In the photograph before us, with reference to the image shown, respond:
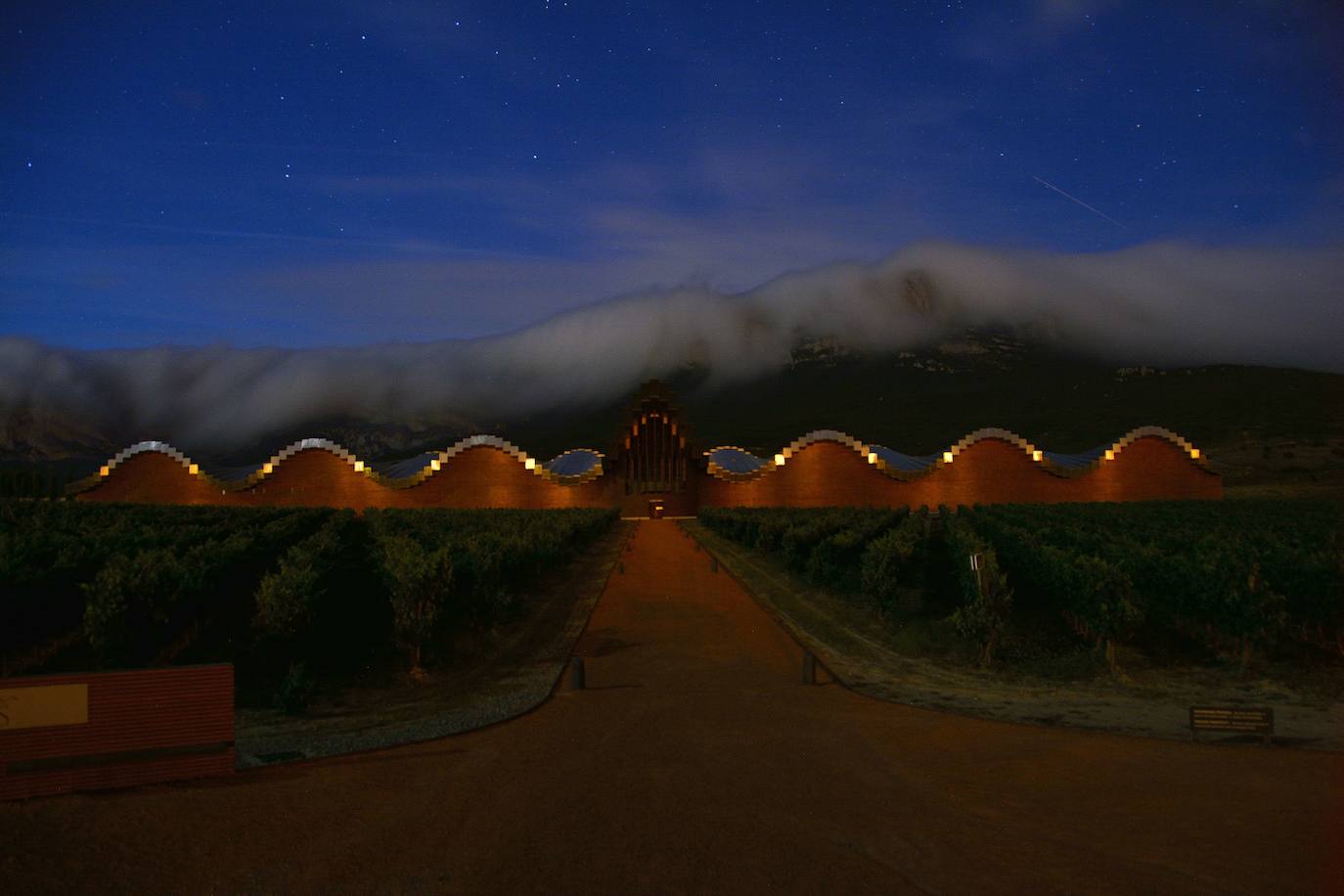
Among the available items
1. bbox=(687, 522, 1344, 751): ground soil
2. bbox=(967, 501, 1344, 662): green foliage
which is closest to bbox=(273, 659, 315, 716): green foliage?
bbox=(687, 522, 1344, 751): ground soil

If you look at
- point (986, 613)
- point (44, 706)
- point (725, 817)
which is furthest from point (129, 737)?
point (986, 613)

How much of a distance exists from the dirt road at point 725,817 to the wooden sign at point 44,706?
0.70 meters

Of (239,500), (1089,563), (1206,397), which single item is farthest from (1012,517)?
(1206,397)

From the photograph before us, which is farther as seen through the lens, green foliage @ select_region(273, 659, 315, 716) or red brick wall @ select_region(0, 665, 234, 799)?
green foliage @ select_region(273, 659, 315, 716)

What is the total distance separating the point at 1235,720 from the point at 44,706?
1261cm

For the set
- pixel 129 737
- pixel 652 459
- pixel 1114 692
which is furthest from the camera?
pixel 652 459

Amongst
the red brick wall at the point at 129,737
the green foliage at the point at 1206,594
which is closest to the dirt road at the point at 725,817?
the red brick wall at the point at 129,737

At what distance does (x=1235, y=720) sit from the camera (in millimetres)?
10234

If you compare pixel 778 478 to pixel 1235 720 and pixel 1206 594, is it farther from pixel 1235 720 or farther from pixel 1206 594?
pixel 1235 720

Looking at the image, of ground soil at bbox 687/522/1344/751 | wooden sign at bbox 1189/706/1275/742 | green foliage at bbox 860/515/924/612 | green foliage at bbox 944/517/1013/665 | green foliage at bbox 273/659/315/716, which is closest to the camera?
wooden sign at bbox 1189/706/1275/742

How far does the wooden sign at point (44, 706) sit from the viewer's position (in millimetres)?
7680

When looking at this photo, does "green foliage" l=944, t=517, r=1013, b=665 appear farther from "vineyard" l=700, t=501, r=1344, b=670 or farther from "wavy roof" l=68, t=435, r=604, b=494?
"wavy roof" l=68, t=435, r=604, b=494

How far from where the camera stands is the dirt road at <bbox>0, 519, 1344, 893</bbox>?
641 centimetres

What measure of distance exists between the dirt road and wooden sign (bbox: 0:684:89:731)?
0.70m
